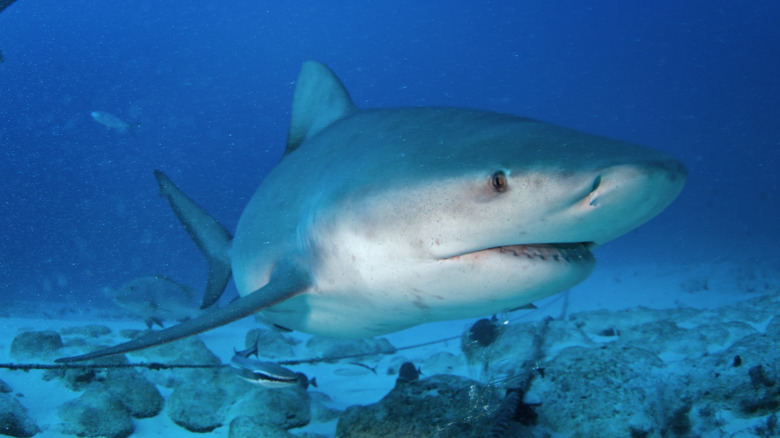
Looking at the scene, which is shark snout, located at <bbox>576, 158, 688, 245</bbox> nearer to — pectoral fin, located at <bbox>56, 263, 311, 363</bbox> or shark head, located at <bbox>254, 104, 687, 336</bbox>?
shark head, located at <bbox>254, 104, 687, 336</bbox>

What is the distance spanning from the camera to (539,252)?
168 centimetres

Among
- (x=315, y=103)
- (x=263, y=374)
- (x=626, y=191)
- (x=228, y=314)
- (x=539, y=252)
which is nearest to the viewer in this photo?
(x=626, y=191)

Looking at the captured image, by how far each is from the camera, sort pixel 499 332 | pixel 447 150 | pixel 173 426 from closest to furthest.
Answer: pixel 447 150 < pixel 173 426 < pixel 499 332

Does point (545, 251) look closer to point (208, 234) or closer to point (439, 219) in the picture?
point (439, 219)

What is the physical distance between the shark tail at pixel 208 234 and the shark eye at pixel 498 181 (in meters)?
3.39

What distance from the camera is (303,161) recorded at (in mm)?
3477

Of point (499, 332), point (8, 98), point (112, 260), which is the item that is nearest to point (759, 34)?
point (499, 332)

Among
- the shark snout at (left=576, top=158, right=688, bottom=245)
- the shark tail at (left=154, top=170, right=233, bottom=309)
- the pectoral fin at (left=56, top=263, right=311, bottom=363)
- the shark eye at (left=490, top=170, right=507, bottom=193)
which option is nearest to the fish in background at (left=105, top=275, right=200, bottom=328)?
the shark tail at (left=154, top=170, right=233, bottom=309)

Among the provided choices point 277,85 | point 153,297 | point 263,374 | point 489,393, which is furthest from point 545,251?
point 277,85

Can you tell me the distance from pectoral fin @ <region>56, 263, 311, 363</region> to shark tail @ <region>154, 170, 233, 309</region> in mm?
1918

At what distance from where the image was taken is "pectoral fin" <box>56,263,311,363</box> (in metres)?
2.16

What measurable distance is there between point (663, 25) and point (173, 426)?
11439 centimetres

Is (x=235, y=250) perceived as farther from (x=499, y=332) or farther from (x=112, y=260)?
(x=112, y=260)

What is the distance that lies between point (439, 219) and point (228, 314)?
1.38m
